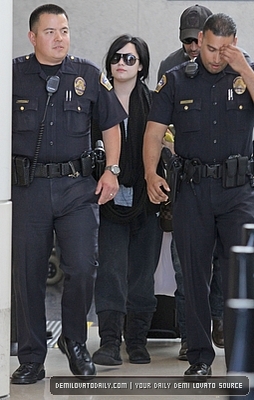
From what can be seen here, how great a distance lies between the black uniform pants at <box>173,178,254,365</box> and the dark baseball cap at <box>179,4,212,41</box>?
1.14 m

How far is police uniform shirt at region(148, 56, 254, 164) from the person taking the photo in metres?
4.79

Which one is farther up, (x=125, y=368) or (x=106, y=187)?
(x=106, y=187)

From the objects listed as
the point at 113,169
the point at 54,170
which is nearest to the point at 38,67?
the point at 54,170

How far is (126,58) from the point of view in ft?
17.4

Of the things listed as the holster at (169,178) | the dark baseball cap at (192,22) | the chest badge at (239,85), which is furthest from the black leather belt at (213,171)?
the dark baseball cap at (192,22)

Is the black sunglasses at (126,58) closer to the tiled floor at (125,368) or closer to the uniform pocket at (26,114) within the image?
the uniform pocket at (26,114)

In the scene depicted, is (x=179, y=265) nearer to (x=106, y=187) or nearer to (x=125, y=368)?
(x=125, y=368)

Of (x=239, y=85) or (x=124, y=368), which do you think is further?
(x=124, y=368)

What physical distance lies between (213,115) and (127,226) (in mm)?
933

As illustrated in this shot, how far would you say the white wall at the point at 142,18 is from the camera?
7.62m

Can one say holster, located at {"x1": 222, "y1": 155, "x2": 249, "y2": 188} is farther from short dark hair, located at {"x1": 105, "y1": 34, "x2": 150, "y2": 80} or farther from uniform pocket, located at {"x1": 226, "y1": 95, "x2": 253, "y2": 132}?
short dark hair, located at {"x1": 105, "y1": 34, "x2": 150, "y2": 80}

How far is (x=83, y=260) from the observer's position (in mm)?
4742

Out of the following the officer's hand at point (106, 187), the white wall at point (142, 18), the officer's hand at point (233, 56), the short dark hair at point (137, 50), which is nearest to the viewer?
the officer's hand at point (233, 56)

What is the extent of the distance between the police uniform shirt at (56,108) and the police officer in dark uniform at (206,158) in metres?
0.38
